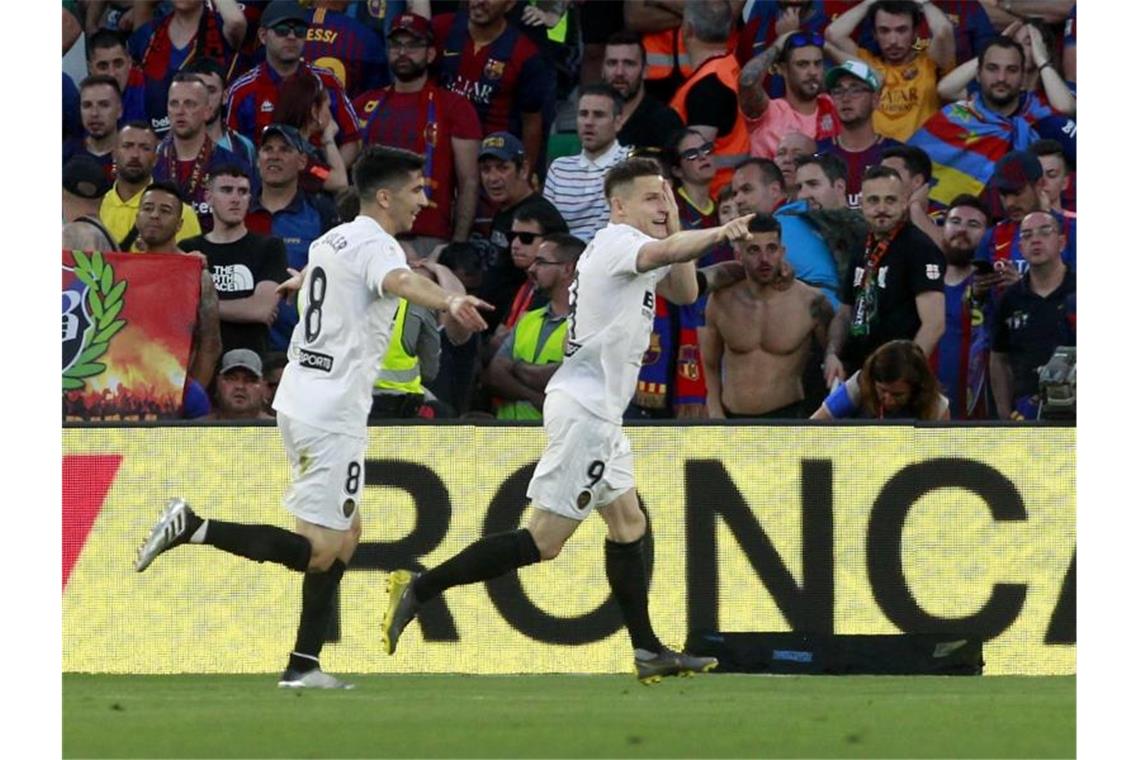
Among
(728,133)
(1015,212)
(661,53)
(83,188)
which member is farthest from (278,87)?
(1015,212)

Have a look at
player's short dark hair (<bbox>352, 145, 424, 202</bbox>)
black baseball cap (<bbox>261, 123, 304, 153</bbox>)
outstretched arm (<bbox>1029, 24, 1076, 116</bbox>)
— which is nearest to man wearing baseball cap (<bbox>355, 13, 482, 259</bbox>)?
black baseball cap (<bbox>261, 123, 304, 153</bbox>)

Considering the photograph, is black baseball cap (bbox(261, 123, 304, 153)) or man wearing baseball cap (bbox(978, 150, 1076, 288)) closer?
man wearing baseball cap (bbox(978, 150, 1076, 288))

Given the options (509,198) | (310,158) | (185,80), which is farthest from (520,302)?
(185,80)

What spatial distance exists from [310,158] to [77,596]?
129 inches

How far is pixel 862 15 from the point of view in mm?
12953

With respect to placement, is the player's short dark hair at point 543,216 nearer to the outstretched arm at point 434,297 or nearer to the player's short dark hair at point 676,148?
the player's short dark hair at point 676,148

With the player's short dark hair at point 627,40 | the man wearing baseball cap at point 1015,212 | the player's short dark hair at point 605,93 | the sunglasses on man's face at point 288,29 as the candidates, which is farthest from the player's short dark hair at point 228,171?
the man wearing baseball cap at point 1015,212

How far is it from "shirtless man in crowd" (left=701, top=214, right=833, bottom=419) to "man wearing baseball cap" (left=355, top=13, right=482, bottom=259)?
Answer: 1.83 metres

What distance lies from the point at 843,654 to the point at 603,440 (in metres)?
1.98

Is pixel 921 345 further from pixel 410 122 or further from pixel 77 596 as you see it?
pixel 77 596

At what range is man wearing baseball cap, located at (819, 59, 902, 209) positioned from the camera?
12.3 meters

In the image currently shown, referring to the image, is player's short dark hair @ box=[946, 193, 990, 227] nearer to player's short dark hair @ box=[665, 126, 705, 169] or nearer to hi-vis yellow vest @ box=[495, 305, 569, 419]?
player's short dark hair @ box=[665, 126, 705, 169]

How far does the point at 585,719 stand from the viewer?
26.5ft

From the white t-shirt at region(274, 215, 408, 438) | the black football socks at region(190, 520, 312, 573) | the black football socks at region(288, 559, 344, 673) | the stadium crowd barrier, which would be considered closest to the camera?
the white t-shirt at region(274, 215, 408, 438)
